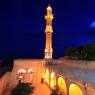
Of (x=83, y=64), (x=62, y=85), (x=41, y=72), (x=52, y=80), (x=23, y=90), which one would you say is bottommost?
(x=23, y=90)

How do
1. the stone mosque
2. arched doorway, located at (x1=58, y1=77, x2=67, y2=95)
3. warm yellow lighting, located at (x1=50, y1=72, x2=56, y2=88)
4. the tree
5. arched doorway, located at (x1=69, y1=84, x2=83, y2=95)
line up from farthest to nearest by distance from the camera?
warm yellow lighting, located at (x1=50, y1=72, x2=56, y2=88) < the stone mosque < the tree < arched doorway, located at (x1=58, y1=77, x2=67, y2=95) < arched doorway, located at (x1=69, y1=84, x2=83, y2=95)

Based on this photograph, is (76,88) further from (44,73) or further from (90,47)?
(44,73)

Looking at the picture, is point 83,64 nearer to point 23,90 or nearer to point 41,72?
point 23,90

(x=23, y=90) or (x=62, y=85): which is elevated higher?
(x=62, y=85)

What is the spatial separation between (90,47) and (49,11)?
20.7m

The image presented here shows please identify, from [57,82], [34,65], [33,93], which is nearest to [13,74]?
[34,65]

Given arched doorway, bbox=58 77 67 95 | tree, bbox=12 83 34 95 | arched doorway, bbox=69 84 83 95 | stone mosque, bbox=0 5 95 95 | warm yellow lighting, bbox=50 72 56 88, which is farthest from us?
warm yellow lighting, bbox=50 72 56 88

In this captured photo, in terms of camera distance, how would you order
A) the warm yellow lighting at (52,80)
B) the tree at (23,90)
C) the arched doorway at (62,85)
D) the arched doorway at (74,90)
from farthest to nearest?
the warm yellow lighting at (52,80) → the tree at (23,90) → the arched doorway at (62,85) → the arched doorway at (74,90)

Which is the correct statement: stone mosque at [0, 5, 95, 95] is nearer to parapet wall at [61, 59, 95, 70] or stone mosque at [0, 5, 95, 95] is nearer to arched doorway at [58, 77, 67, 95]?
arched doorway at [58, 77, 67, 95]

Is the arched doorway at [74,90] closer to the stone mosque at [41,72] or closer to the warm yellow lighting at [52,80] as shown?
the stone mosque at [41,72]

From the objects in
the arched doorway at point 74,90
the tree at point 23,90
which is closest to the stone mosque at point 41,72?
the arched doorway at point 74,90

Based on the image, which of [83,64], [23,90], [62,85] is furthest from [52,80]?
[23,90]

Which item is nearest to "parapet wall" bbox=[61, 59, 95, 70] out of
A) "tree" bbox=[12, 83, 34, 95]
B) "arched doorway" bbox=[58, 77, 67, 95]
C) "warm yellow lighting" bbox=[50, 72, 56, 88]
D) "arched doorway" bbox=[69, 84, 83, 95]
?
"warm yellow lighting" bbox=[50, 72, 56, 88]

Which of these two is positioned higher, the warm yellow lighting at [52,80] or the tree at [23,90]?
the warm yellow lighting at [52,80]
